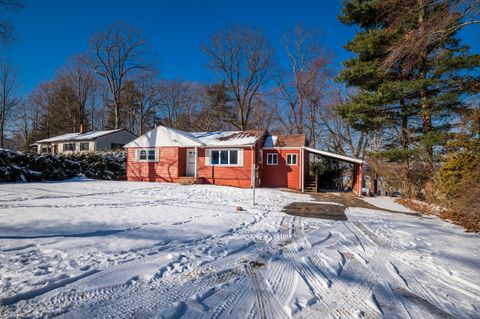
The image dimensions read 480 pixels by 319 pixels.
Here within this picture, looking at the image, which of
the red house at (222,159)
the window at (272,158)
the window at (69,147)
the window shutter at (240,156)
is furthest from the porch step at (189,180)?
the window at (69,147)

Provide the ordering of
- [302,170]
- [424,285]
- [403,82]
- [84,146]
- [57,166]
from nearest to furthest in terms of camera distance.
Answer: [424,285]
[403,82]
[302,170]
[57,166]
[84,146]

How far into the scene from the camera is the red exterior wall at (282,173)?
47.4 feet

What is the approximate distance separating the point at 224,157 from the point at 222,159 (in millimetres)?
205

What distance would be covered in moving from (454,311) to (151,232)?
4.66 m

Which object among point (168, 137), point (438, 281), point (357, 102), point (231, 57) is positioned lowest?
point (438, 281)

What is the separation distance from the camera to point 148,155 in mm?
16672

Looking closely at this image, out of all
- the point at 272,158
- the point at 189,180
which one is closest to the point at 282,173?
the point at 272,158

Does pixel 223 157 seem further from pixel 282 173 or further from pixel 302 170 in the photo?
pixel 302 170

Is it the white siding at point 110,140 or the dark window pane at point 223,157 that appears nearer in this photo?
the dark window pane at point 223,157

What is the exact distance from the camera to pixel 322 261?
3.39 meters

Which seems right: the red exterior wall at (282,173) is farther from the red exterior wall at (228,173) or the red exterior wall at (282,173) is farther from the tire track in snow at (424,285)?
the tire track in snow at (424,285)

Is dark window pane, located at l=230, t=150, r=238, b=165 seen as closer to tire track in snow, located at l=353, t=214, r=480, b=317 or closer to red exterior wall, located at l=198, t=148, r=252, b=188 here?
red exterior wall, located at l=198, t=148, r=252, b=188

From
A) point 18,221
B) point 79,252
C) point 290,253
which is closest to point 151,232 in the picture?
point 79,252

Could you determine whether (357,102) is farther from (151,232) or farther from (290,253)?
(151,232)
